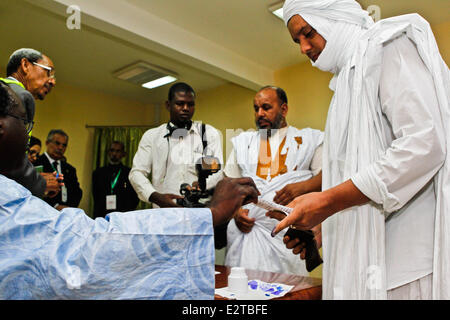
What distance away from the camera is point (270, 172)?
7.11 feet

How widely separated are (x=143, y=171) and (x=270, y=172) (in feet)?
2.95

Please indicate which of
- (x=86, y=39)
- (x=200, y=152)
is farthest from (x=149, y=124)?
(x=200, y=152)

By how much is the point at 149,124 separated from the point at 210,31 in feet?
7.78

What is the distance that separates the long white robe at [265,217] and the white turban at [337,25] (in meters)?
1.01

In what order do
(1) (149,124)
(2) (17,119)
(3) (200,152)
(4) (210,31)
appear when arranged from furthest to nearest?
(1) (149,124) < (4) (210,31) < (3) (200,152) < (2) (17,119)

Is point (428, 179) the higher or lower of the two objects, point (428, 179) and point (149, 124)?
the lower

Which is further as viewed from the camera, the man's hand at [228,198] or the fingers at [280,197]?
the fingers at [280,197]

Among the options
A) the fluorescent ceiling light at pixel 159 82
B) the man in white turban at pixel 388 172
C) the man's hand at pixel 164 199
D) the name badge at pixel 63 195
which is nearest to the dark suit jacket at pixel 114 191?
the name badge at pixel 63 195

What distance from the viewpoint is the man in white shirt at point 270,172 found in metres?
1.95

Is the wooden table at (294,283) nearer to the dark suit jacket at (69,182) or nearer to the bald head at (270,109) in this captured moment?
the bald head at (270,109)

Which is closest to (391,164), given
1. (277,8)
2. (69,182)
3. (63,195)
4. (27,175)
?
(27,175)
